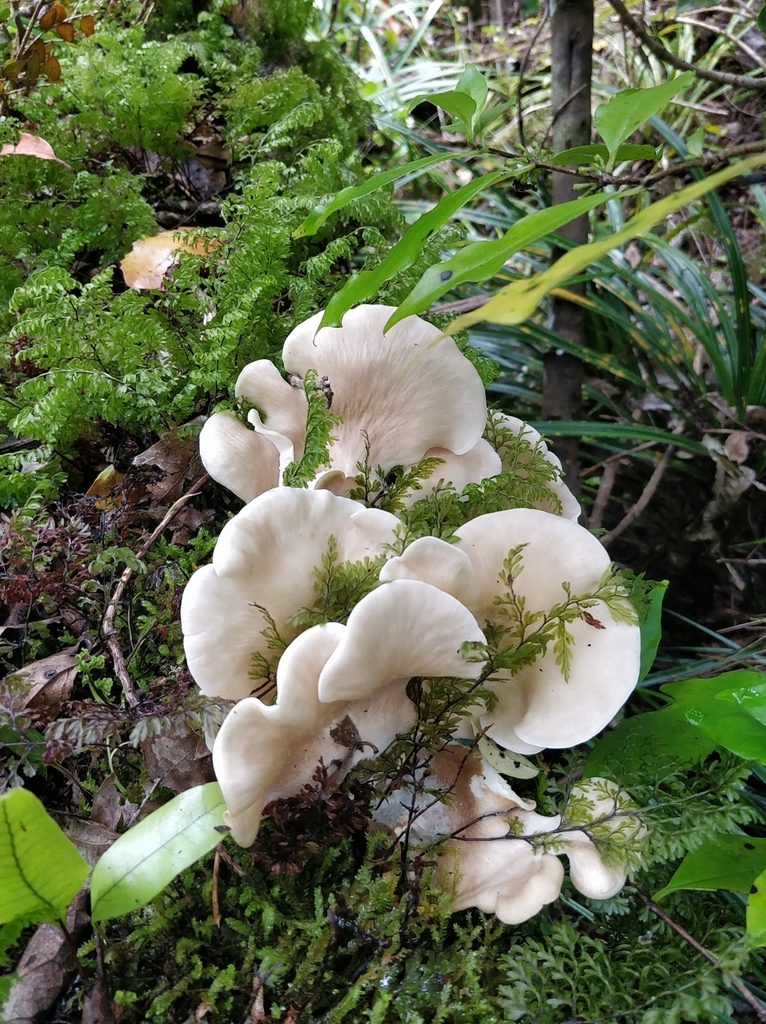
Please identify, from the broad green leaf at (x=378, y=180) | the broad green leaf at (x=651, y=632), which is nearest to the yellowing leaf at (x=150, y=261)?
the broad green leaf at (x=378, y=180)

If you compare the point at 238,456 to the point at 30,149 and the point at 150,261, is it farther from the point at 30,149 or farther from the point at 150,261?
the point at 30,149

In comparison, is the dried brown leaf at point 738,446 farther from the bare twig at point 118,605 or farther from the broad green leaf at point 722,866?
the bare twig at point 118,605

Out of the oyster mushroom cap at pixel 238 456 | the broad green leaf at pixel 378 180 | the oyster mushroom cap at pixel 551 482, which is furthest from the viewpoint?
the oyster mushroom cap at pixel 551 482

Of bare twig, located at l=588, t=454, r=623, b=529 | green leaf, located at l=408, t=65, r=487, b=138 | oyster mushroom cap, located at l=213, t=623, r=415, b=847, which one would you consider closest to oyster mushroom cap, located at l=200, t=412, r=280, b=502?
oyster mushroom cap, located at l=213, t=623, r=415, b=847

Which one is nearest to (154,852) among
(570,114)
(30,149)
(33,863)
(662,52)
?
(33,863)

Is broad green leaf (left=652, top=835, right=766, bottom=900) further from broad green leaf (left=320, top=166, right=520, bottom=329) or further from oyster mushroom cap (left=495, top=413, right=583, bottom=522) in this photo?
broad green leaf (left=320, top=166, right=520, bottom=329)
